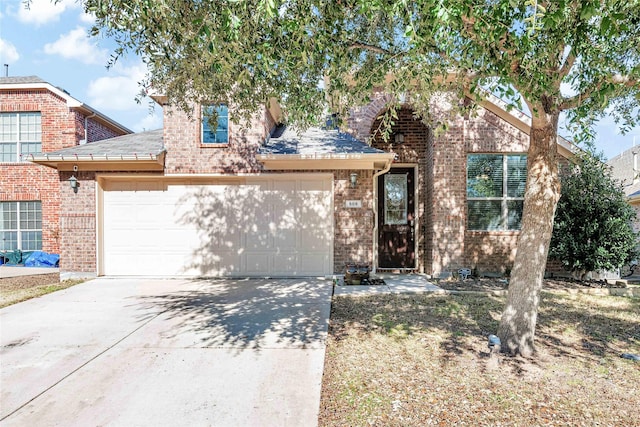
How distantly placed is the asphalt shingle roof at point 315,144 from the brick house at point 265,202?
0.07 meters

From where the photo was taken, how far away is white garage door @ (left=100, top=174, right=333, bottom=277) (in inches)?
321

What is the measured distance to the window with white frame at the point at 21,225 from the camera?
11.4 metres

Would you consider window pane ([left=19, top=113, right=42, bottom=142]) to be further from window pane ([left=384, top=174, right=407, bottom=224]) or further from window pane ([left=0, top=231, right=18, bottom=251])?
window pane ([left=384, top=174, right=407, bottom=224])

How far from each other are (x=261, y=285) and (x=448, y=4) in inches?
239

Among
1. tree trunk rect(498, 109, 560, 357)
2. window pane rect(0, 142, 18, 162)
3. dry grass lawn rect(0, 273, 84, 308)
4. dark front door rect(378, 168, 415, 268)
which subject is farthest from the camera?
window pane rect(0, 142, 18, 162)

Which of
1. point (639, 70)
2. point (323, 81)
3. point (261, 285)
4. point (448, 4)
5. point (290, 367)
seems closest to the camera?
point (448, 4)

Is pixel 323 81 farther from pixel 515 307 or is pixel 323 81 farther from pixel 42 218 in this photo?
pixel 42 218

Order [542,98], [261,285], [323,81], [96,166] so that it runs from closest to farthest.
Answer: [542,98] < [323,81] < [261,285] < [96,166]

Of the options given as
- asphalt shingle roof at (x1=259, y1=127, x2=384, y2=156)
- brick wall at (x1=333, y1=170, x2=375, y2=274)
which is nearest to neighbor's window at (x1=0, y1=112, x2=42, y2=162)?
asphalt shingle roof at (x1=259, y1=127, x2=384, y2=156)

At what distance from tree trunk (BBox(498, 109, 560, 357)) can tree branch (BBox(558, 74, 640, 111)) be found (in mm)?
255

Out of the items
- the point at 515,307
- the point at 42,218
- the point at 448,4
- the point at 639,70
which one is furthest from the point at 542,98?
the point at 42,218

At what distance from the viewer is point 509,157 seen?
8344mm

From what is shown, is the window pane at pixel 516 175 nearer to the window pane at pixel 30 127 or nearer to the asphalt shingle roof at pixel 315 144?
the asphalt shingle roof at pixel 315 144

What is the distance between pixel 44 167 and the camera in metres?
11.3
